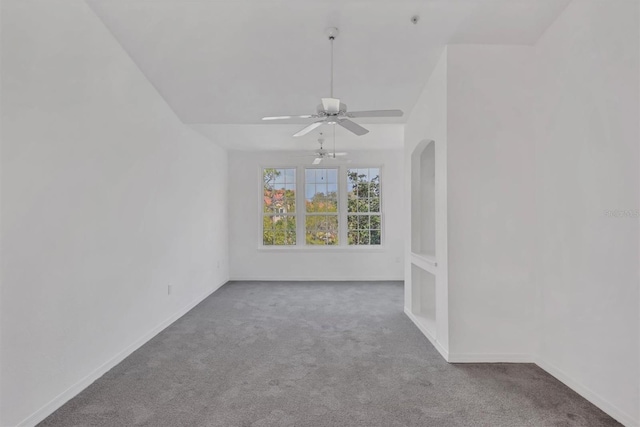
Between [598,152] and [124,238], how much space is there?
397cm

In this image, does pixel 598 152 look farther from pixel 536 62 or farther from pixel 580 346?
pixel 580 346

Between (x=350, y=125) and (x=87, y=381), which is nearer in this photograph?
(x=87, y=381)

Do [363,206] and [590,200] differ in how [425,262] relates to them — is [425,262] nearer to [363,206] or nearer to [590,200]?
[590,200]

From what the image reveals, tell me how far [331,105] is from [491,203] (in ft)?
5.57

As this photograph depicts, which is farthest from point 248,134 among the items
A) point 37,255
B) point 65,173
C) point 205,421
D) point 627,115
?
point 627,115

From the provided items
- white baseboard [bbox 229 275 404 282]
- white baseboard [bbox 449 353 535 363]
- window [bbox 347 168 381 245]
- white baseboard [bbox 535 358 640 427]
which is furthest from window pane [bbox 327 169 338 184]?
white baseboard [bbox 535 358 640 427]

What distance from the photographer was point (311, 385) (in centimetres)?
256

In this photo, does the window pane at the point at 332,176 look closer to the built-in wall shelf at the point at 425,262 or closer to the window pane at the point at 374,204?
the window pane at the point at 374,204

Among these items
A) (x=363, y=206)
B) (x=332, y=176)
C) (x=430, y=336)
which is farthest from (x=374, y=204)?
(x=430, y=336)

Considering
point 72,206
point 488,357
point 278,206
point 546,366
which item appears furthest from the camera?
point 278,206

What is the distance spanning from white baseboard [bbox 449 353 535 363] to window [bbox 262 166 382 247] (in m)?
4.12

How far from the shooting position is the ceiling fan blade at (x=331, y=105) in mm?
2498

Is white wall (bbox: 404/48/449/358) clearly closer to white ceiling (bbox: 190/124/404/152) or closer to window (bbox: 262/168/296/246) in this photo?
white ceiling (bbox: 190/124/404/152)

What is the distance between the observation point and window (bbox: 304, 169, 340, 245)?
707 cm
